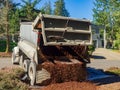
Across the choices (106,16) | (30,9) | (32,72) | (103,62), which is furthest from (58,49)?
(106,16)

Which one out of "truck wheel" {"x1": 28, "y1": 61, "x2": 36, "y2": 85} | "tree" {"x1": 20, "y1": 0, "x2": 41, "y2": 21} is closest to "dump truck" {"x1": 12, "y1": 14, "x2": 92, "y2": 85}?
"truck wheel" {"x1": 28, "y1": 61, "x2": 36, "y2": 85}

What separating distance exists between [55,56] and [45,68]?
112 centimetres

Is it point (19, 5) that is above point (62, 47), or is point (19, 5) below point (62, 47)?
above

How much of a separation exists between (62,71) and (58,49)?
1453 mm

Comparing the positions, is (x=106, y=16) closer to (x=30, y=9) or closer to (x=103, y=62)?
(x=30, y=9)

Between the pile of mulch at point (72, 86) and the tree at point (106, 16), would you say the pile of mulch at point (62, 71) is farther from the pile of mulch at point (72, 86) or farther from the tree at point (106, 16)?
the tree at point (106, 16)

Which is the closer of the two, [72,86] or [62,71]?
[72,86]

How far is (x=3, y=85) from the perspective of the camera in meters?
12.1

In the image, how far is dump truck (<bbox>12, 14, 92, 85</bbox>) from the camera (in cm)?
1402

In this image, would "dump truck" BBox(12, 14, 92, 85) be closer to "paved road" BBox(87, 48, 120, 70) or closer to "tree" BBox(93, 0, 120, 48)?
"paved road" BBox(87, 48, 120, 70)

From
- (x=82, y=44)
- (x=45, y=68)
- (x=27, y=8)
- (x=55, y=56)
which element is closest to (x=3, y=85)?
(x=45, y=68)

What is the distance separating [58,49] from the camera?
15195 mm

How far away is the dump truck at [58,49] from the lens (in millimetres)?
14023

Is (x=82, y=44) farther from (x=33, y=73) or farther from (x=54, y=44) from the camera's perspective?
(x=33, y=73)
